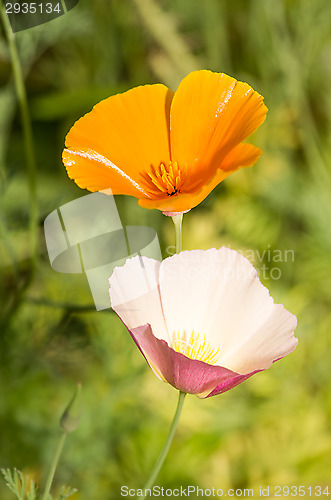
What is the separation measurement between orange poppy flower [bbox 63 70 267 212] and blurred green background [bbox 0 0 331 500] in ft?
0.81

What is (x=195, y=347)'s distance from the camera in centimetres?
29

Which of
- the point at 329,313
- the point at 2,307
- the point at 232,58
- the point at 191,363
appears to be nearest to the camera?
the point at 191,363

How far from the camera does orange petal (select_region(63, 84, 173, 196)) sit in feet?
0.87

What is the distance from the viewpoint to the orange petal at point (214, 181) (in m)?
0.23

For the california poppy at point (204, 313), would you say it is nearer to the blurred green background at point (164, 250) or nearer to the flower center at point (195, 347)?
the flower center at point (195, 347)

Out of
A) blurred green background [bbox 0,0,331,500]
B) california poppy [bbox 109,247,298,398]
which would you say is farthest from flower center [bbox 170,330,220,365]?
blurred green background [bbox 0,0,331,500]

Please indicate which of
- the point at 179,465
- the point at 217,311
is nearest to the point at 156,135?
the point at 217,311

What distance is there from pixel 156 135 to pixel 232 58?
968mm

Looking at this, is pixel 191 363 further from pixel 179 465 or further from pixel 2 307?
pixel 179 465

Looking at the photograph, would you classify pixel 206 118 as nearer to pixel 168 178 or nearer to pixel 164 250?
pixel 168 178

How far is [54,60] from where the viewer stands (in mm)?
1232

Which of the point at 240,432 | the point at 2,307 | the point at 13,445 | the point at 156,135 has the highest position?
the point at 156,135

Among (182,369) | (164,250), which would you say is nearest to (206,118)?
(182,369)

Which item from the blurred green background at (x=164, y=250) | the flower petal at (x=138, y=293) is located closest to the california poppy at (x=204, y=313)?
the flower petal at (x=138, y=293)
